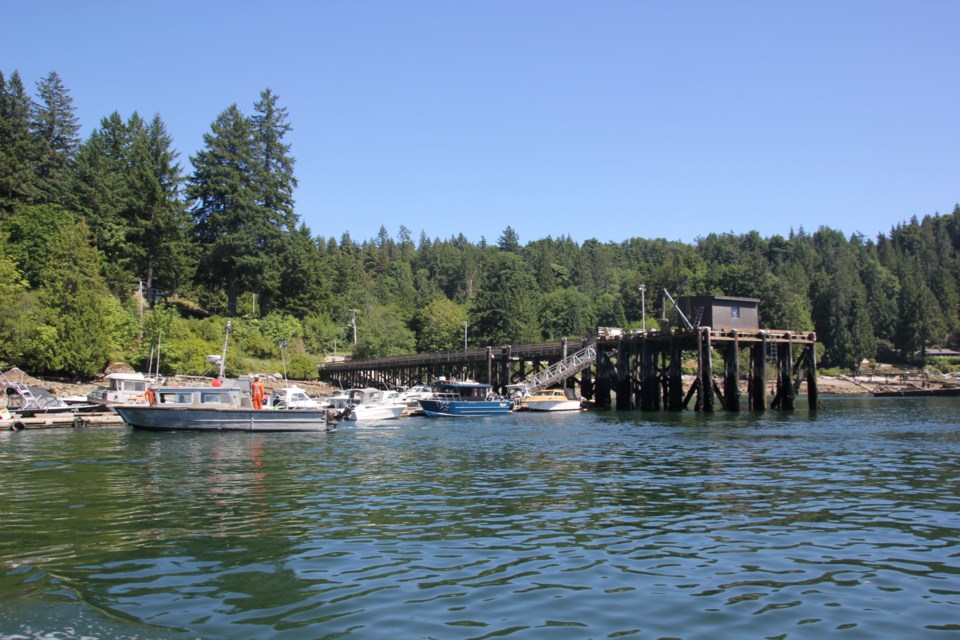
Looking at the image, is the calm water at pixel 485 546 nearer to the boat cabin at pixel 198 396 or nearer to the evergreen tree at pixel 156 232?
the boat cabin at pixel 198 396

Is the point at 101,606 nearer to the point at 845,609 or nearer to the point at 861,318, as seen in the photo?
the point at 845,609

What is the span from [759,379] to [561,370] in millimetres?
17973

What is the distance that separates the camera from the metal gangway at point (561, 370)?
227 feet

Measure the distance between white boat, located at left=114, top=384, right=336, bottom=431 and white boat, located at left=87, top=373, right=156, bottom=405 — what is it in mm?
11811

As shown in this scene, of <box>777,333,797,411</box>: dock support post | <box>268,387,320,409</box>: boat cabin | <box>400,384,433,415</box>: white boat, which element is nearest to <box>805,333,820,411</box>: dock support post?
<box>777,333,797,411</box>: dock support post

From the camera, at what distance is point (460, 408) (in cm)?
6191

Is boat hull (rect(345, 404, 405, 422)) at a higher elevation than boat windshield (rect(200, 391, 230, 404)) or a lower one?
A: lower

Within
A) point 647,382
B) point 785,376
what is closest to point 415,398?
point 647,382

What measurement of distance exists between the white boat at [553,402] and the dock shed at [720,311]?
11.9 metres

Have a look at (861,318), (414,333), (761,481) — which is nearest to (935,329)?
(861,318)

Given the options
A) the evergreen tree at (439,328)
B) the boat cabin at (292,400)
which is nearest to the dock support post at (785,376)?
the boat cabin at (292,400)

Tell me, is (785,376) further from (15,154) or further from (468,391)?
(15,154)

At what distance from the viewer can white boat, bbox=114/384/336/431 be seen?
4369 cm

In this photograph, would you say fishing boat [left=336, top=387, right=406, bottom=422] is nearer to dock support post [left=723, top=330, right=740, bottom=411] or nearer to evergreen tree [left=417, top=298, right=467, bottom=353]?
dock support post [left=723, top=330, right=740, bottom=411]
